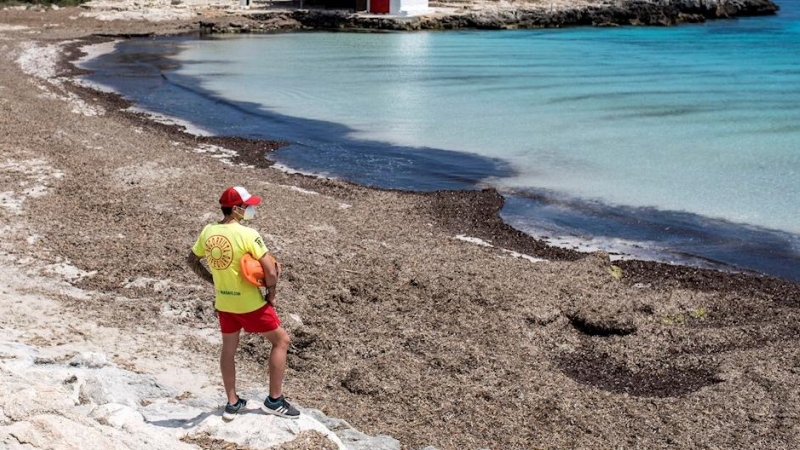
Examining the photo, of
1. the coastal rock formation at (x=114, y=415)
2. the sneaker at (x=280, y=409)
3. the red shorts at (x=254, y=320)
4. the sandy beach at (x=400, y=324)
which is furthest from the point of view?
the sandy beach at (x=400, y=324)

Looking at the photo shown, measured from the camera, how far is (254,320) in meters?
6.08

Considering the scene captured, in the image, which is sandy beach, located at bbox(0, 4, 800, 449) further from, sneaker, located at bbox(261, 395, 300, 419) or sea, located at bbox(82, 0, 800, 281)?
sea, located at bbox(82, 0, 800, 281)

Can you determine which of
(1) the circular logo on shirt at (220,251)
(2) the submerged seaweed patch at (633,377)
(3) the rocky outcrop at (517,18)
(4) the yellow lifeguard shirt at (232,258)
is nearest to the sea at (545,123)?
(2) the submerged seaweed patch at (633,377)

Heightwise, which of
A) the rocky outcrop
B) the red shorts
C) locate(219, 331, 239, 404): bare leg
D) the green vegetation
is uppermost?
the rocky outcrop

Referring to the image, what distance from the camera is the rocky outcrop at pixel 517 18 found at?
54562 mm

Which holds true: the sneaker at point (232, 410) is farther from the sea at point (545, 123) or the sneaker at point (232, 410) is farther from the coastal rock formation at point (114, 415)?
the sea at point (545, 123)

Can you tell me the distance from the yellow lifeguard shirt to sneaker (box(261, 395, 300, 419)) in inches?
28.1

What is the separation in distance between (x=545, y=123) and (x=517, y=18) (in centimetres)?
3770

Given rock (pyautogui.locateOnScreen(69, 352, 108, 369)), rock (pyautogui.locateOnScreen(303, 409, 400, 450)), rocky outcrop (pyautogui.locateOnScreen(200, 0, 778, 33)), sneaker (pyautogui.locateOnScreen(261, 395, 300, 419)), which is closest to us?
sneaker (pyautogui.locateOnScreen(261, 395, 300, 419))

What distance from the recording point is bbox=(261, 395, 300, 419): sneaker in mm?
6176

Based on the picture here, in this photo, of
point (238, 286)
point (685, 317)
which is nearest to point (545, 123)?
point (685, 317)

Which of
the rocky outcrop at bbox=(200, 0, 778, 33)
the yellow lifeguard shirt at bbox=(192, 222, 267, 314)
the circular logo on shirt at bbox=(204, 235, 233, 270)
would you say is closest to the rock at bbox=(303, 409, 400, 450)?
the yellow lifeguard shirt at bbox=(192, 222, 267, 314)

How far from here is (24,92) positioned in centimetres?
2473

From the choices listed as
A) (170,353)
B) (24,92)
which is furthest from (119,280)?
(24,92)
